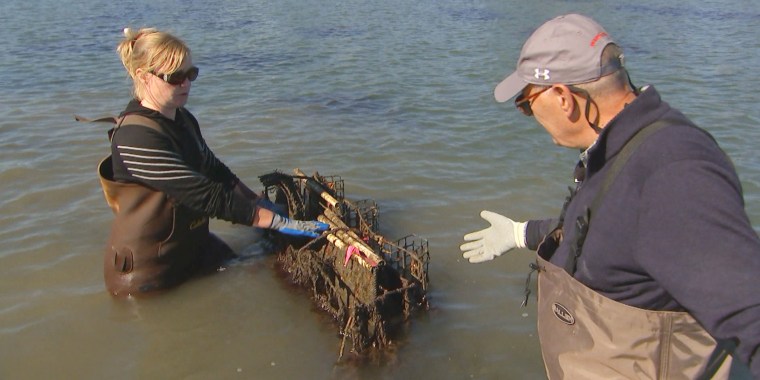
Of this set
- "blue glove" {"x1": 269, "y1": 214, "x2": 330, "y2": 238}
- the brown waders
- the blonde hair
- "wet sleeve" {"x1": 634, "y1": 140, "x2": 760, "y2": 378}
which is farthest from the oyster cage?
"wet sleeve" {"x1": 634, "y1": 140, "x2": 760, "y2": 378}

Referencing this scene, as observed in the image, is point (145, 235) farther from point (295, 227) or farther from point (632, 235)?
point (632, 235)

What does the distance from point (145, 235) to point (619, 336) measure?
3860 mm

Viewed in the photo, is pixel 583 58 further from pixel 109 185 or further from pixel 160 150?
pixel 109 185

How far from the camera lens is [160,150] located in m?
4.52

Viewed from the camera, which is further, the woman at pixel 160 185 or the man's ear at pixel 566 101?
the woman at pixel 160 185

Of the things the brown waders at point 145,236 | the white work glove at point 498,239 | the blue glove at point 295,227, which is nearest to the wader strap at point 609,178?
the white work glove at point 498,239

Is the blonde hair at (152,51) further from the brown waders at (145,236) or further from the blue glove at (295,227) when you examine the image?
the blue glove at (295,227)

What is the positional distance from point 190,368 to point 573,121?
358 centimetres

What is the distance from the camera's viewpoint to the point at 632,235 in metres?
1.98

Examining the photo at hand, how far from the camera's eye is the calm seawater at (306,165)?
479cm

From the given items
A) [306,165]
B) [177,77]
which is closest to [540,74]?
[177,77]

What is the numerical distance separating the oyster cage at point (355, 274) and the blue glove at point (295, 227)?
0.11m

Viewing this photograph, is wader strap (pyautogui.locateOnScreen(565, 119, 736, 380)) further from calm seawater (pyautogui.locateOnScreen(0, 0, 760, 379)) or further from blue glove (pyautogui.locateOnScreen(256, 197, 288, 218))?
blue glove (pyautogui.locateOnScreen(256, 197, 288, 218))

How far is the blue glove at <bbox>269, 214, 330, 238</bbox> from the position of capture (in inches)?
200
